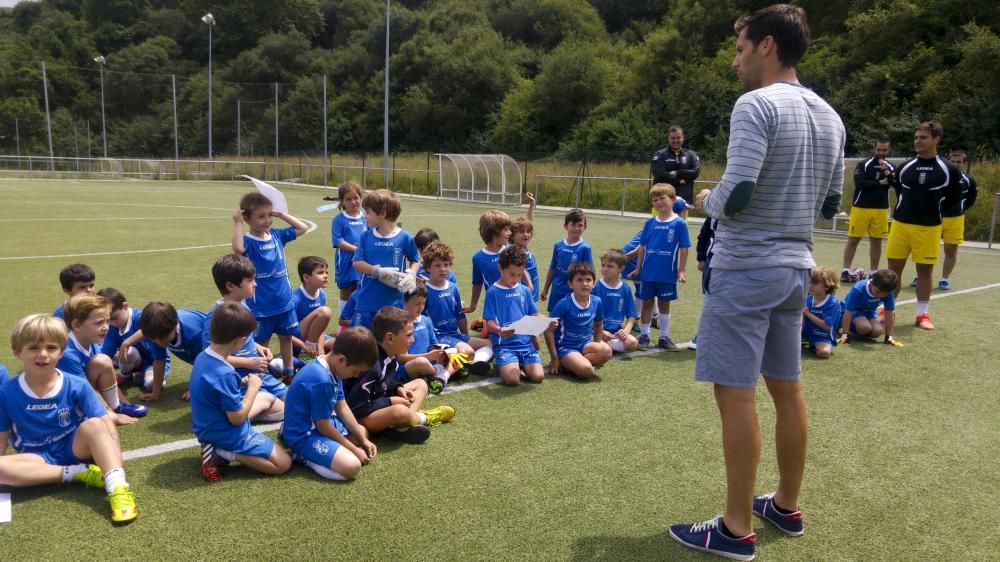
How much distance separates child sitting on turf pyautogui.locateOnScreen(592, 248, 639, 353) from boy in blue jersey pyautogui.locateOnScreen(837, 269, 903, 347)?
2.34 m

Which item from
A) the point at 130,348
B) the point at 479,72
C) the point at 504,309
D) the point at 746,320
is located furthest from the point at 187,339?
the point at 479,72

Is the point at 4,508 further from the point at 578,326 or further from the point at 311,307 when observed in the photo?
the point at 578,326

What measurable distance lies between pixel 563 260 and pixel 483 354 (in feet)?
5.19

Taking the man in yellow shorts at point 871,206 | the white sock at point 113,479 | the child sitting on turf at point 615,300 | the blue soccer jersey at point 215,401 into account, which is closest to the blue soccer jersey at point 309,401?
the blue soccer jersey at point 215,401

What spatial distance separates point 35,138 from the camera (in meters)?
66.3

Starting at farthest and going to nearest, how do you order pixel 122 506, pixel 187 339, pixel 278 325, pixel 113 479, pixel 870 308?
1. pixel 870 308
2. pixel 278 325
3. pixel 187 339
4. pixel 113 479
5. pixel 122 506

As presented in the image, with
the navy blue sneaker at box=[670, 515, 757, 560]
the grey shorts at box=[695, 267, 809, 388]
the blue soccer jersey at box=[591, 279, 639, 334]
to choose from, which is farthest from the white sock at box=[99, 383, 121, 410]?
the blue soccer jersey at box=[591, 279, 639, 334]

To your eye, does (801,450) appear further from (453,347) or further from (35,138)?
(35,138)

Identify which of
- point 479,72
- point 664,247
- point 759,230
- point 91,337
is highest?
point 479,72

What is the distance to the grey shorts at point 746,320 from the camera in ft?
9.14

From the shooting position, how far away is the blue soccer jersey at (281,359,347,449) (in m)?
3.71

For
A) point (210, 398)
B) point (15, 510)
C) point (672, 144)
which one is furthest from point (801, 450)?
point (672, 144)

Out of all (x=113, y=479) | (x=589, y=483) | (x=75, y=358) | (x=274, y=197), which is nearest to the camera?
(x=113, y=479)

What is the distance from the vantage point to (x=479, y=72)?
57812 millimetres
